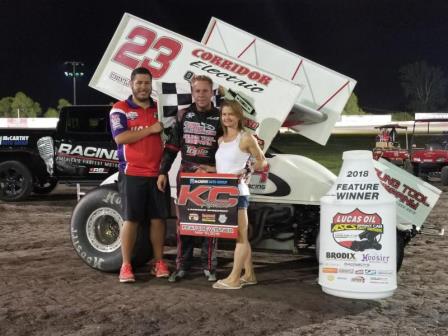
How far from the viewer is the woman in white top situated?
4.30m

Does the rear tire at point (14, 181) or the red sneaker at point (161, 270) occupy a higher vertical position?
the rear tire at point (14, 181)

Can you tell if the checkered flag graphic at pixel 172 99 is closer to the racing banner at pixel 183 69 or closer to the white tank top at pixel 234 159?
the racing banner at pixel 183 69

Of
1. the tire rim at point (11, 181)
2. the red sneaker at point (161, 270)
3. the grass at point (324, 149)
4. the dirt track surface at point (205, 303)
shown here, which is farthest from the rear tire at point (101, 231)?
the grass at point (324, 149)

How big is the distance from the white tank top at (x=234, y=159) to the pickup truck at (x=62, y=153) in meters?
5.94

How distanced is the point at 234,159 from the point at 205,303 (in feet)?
3.87

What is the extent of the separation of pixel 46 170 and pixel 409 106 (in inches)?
4283

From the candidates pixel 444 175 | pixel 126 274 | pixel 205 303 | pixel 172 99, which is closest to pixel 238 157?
pixel 172 99

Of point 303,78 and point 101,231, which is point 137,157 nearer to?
point 101,231

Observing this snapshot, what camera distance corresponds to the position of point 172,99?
4691mm

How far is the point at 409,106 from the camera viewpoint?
4323 inches

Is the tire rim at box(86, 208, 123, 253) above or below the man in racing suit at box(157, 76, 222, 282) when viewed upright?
below

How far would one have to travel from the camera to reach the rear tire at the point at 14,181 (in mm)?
10617

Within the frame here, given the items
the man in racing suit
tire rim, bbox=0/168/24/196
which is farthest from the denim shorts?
tire rim, bbox=0/168/24/196

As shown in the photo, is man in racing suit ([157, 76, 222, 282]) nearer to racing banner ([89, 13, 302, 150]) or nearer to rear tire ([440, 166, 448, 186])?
racing banner ([89, 13, 302, 150])
